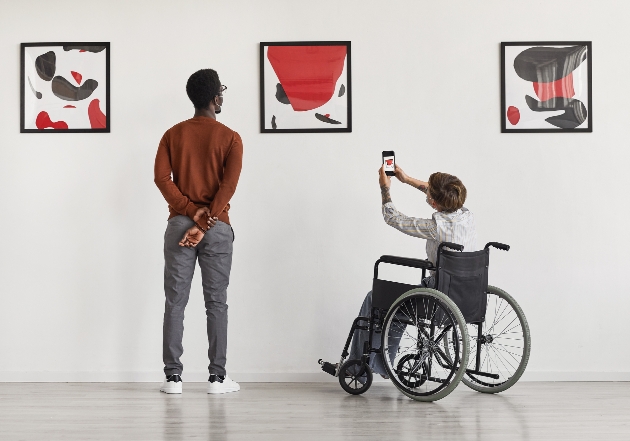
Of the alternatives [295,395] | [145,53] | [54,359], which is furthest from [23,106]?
[295,395]

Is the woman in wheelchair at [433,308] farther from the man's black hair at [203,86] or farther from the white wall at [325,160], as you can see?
the man's black hair at [203,86]

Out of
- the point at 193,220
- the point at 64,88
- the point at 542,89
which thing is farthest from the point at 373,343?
the point at 64,88

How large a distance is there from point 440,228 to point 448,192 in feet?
0.54

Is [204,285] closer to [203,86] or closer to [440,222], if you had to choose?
[203,86]

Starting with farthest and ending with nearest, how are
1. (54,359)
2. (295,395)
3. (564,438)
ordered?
1. (54,359)
2. (295,395)
3. (564,438)

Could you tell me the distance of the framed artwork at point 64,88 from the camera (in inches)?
136

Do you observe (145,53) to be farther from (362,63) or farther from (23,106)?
(362,63)

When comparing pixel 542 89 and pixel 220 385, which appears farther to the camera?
pixel 542 89

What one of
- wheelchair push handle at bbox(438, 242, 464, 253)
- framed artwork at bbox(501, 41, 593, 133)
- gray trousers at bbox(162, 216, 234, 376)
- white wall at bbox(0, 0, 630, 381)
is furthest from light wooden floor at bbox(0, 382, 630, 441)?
framed artwork at bbox(501, 41, 593, 133)

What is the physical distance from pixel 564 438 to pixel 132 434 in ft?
4.87

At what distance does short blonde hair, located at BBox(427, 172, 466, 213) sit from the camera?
288 cm

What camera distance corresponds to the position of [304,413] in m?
2.64

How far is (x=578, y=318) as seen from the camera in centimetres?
344

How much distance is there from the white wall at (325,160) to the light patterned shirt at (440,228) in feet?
1.78
